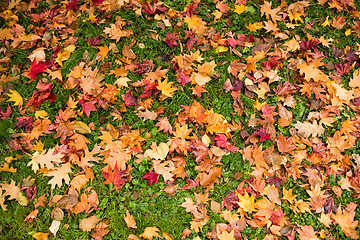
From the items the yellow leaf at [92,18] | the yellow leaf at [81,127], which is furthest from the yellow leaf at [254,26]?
the yellow leaf at [81,127]

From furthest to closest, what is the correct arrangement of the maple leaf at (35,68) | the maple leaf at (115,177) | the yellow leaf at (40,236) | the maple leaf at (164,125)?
1. the maple leaf at (35,68)
2. the maple leaf at (164,125)
3. the maple leaf at (115,177)
4. the yellow leaf at (40,236)

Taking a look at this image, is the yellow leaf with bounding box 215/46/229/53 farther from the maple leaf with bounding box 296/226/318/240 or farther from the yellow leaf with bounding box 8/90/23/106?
the yellow leaf with bounding box 8/90/23/106

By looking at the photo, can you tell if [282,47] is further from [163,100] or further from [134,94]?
[134,94]

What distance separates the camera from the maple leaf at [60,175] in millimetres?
2287

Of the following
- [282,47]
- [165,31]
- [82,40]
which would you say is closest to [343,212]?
[282,47]

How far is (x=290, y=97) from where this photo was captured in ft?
9.00

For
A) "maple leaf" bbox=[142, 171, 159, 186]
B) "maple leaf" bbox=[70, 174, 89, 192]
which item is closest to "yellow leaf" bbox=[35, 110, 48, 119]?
"maple leaf" bbox=[70, 174, 89, 192]

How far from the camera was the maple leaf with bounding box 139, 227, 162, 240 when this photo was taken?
2.12 metres

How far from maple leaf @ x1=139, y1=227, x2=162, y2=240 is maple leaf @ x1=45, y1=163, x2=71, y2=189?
0.81 meters

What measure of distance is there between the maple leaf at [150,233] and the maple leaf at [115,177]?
44 centimetres

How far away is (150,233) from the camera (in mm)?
2135

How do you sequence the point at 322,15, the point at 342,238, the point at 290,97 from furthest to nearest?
the point at 322,15, the point at 290,97, the point at 342,238

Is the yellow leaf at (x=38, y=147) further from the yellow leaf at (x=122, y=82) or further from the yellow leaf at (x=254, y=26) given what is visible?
the yellow leaf at (x=254, y=26)

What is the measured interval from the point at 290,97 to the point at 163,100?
4.38ft
